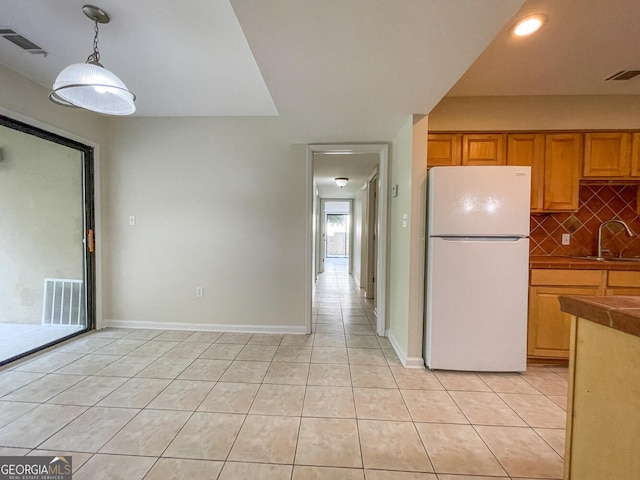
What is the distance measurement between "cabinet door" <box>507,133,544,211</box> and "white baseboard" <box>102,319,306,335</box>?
2.67 m

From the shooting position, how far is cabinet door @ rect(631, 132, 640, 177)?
2.35 meters

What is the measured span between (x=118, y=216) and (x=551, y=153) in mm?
4575

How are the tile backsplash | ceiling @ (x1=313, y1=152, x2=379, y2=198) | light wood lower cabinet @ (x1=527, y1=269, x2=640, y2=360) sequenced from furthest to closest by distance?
ceiling @ (x1=313, y1=152, x2=379, y2=198) → the tile backsplash → light wood lower cabinet @ (x1=527, y1=269, x2=640, y2=360)

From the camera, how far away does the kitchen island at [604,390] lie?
714mm

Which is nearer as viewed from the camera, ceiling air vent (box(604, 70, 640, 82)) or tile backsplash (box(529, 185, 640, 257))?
ceiling air vent (box(604, 70, 640, 82))

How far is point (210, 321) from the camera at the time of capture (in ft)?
9.90

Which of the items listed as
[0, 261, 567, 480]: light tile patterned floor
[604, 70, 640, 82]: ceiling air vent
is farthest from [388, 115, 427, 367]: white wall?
[604, 70, 640, 82]: ceiling air vent

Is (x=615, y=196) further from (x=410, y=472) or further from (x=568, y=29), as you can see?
(x=410, y=472)

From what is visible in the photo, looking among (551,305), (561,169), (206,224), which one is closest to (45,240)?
(206,224)

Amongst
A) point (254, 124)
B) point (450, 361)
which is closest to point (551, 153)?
point (450, 361)

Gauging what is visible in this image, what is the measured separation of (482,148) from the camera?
2459 millimetres

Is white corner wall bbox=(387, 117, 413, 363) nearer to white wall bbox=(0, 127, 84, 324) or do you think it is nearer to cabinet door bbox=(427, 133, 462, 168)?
cabinet door bbox=(427, 133, 462, 168)

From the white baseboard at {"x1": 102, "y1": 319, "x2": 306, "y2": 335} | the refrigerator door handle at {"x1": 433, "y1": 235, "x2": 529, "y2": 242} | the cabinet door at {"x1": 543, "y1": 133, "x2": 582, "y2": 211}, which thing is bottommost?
the white baseboard at {"x1": 102, "y1": 319, "x2": 306, "y2": 335}

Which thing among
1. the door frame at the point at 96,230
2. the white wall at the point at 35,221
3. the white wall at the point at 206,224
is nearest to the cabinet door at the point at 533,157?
the white wall at the point at 206,224
